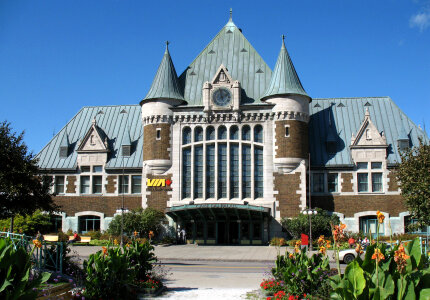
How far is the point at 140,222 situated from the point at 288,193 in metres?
12.3

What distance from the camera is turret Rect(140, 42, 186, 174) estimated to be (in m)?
40.3

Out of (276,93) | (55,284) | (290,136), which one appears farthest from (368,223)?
(55,284)

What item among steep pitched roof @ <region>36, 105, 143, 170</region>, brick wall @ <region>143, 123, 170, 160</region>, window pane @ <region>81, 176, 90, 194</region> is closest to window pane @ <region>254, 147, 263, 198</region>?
brick wall @ <region>143, 123, 170, 160</region>

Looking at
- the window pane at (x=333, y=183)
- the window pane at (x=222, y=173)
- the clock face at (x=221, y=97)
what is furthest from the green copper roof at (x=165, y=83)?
the window pane at (x=333, y=183)

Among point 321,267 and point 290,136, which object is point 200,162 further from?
point 321,267

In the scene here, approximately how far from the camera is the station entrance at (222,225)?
38.2 metres

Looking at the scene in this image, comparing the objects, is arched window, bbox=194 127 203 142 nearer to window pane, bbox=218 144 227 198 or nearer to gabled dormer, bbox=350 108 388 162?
window pane, bbox=218 144 227 198

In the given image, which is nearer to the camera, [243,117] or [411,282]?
[411,282]

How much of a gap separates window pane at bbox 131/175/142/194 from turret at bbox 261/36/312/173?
12470mm

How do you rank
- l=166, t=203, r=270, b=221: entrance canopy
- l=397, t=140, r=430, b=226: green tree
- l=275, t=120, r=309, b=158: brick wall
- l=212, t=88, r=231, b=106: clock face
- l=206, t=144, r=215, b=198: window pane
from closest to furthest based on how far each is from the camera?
l=397, t=140, r=430, b=226: green tree, l=166, t=203, r=270, b=221: entrance canopy, l=275, t=120, r=309, b=158: brick wall, l=206, t=144, r=215, b=198: window pane, l=212, t=88, r=231, b=106: clock face

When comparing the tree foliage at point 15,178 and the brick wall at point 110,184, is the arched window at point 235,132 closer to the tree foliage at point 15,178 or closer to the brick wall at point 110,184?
the brick wall at point 110,184

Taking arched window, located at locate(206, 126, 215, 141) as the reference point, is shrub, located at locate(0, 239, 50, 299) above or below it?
below

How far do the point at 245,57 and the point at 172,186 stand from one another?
13.8 m

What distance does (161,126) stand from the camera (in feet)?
133
